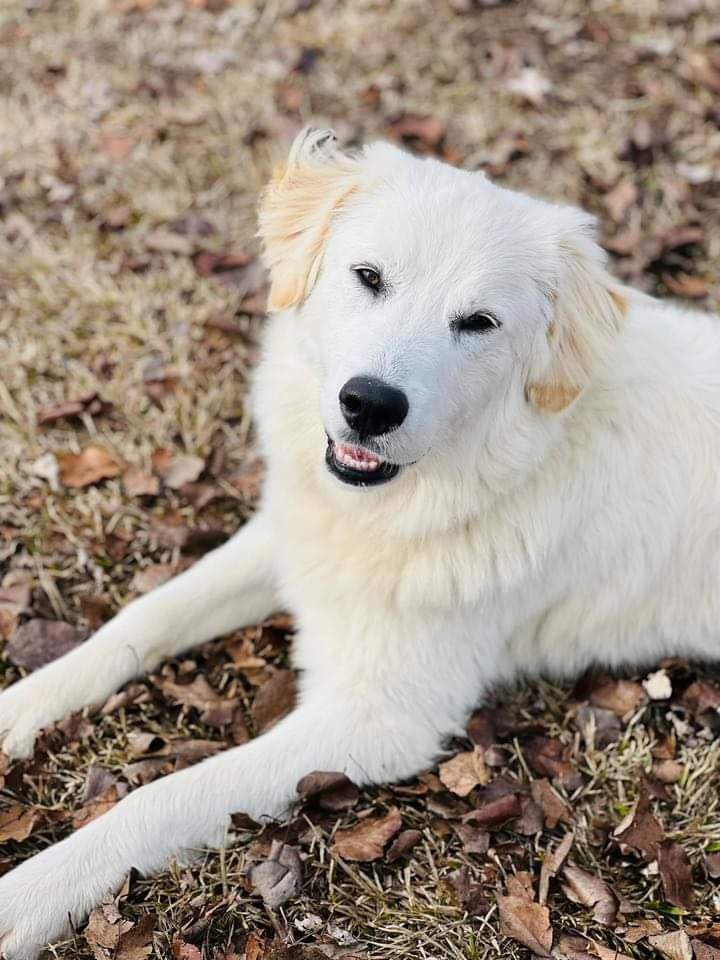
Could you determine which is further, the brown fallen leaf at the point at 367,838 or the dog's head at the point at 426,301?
the brown fallen leaf at the point at 367,838

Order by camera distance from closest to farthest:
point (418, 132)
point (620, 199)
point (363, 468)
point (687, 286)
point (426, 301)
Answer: point (426, 301), point (363, 468), point (687, 286), point (620, 199), point (418, 132)

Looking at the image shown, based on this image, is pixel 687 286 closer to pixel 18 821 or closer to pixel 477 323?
pixel 477 323

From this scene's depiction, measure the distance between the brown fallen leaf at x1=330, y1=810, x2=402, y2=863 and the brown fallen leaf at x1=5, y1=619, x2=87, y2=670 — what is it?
43.1 inches

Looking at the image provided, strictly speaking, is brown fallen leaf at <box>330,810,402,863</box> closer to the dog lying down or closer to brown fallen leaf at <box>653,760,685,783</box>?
the dog lying down

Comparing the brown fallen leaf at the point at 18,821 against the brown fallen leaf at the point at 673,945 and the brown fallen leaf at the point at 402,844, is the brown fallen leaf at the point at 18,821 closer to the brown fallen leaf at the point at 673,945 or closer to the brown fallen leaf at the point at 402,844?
the brown fallen leaf at the point at 402,844

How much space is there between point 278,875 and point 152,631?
84 cm

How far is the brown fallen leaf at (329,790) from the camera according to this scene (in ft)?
8.50

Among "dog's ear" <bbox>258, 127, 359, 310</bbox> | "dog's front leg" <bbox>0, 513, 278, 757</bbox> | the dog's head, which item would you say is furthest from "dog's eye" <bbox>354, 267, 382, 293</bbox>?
"dog's front leg" <bbox>0, 513, 278, 757</bbox>

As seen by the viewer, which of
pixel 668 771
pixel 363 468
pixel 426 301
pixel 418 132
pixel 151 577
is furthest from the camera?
pixel 418 132

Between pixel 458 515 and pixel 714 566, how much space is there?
858 mm

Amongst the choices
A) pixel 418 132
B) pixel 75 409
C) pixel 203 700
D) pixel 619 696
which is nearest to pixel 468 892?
pixel 619 696

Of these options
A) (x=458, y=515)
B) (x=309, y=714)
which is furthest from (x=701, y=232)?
(x=309, y=714)

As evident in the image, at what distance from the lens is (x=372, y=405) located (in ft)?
7.13

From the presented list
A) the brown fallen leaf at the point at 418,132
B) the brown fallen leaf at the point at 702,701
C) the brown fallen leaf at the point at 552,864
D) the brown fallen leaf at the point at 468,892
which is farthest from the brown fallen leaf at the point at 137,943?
the brown fallen leaf at the point at 418,132
